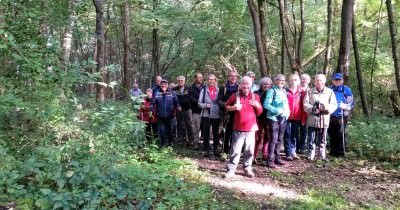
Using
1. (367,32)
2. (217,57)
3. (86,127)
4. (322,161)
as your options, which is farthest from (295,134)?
(217,57)

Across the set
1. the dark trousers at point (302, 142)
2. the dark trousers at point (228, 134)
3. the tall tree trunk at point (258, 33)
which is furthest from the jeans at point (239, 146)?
the tall tree trunk at point (258, 33)

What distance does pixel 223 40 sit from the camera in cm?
2375

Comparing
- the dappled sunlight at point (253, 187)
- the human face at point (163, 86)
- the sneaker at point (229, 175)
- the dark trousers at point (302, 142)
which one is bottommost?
the dappled sunlight at point (253, 187)

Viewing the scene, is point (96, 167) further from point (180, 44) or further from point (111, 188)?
point (180, 44)

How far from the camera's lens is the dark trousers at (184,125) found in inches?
442

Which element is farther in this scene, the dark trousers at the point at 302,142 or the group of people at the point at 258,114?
the dark trousers at the point at 302,142

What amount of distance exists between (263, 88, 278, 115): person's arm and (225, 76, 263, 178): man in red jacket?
0.52 m

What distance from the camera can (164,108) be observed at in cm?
1062

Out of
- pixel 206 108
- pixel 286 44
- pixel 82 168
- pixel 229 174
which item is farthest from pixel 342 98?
pixel 82 168

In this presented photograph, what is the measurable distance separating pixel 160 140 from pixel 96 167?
514 cm

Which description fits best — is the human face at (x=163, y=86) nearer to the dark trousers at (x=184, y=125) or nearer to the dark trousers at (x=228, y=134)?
the dark trousers at (x=184, y=125)

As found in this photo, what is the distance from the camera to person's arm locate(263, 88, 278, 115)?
8531 millimetres

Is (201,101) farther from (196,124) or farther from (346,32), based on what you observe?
(346,32)

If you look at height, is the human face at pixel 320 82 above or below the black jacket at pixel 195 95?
above
